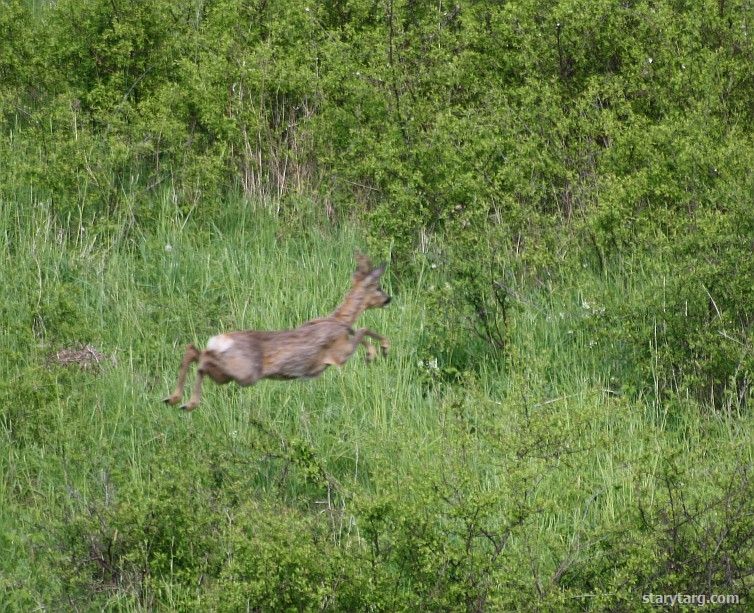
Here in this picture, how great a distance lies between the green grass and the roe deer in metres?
1.55

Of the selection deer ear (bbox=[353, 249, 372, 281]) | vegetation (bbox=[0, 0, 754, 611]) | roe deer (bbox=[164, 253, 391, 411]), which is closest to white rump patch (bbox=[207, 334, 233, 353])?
roe deer (bbox=[164, 253, 391, 411])

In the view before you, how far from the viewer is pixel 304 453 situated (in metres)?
7.81

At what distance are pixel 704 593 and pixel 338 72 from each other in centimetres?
583

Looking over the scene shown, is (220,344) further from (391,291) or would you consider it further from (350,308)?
(391,291)

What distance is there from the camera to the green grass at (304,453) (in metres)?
7.27

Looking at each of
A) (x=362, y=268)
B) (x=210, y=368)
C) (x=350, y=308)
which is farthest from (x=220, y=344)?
(x=362, y=268)

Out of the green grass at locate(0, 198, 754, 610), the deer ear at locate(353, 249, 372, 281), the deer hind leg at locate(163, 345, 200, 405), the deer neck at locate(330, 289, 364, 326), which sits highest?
the deer ear at locate(353, 249, 372, 281)

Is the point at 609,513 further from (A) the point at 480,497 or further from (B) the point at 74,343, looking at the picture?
(B) the point at 74,343

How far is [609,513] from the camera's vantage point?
307 inches

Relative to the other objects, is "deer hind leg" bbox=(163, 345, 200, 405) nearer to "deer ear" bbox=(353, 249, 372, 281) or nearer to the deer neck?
the deer neck

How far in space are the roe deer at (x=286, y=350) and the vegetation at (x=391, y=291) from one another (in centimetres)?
156

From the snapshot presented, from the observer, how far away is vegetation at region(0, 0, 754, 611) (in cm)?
738

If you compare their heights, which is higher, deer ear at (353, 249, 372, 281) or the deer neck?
deer ear at (353, 249, 372, 281)

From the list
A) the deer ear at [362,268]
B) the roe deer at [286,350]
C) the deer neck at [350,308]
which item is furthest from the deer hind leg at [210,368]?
the deer ear at [362,268]
